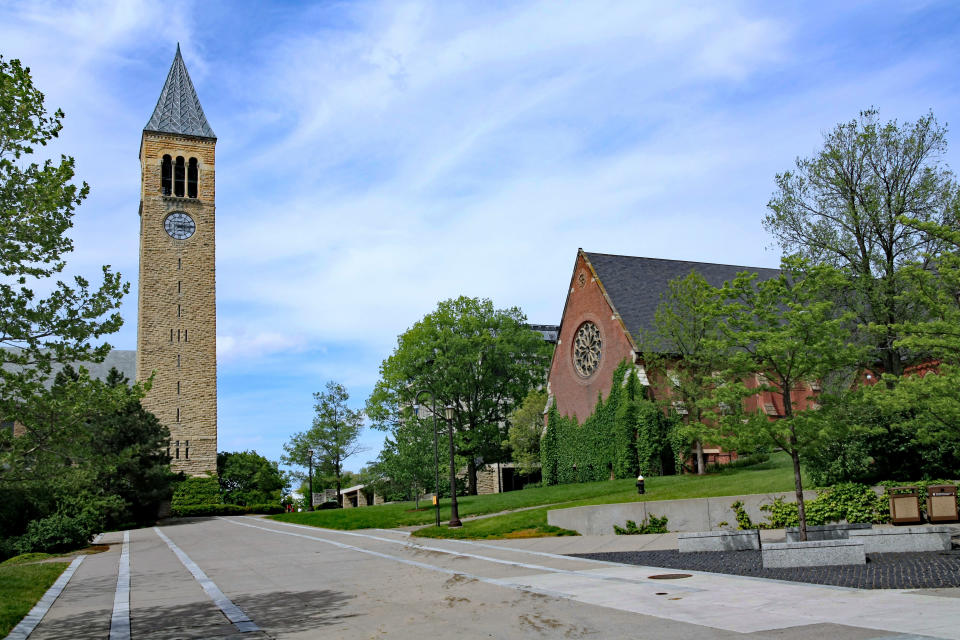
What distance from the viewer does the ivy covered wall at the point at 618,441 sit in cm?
3906

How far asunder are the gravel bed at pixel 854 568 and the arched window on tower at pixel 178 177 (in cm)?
6233

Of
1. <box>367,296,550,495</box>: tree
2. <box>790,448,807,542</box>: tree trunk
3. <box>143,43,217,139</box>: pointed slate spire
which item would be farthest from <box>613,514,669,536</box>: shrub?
<box>143,43,217,139</box>: pointed slate spire

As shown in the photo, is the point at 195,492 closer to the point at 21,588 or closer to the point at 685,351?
the point at 685,351

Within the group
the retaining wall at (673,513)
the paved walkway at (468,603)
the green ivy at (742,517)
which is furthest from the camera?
the retaining wall at (673,513)

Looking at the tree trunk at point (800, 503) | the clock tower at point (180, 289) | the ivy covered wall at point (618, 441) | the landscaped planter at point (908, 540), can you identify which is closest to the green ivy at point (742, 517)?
the tree trunk at point (800, 503)

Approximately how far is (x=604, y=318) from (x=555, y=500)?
613 inches

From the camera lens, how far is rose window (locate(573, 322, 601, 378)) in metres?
45.0

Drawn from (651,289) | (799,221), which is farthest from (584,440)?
(799,221)

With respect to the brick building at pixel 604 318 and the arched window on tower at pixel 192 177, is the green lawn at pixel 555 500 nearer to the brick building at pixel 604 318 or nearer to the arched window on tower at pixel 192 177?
the brick building at pixel 604 318

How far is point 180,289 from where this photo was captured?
213 feet

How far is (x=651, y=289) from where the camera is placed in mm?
45688

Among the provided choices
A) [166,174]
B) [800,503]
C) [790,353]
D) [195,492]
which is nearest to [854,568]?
[800,503]

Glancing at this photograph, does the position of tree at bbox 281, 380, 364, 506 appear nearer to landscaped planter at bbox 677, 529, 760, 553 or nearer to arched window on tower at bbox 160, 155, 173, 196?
arched window on tower at bbox 160, 155, 173, 196

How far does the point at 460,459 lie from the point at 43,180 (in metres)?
42.4
